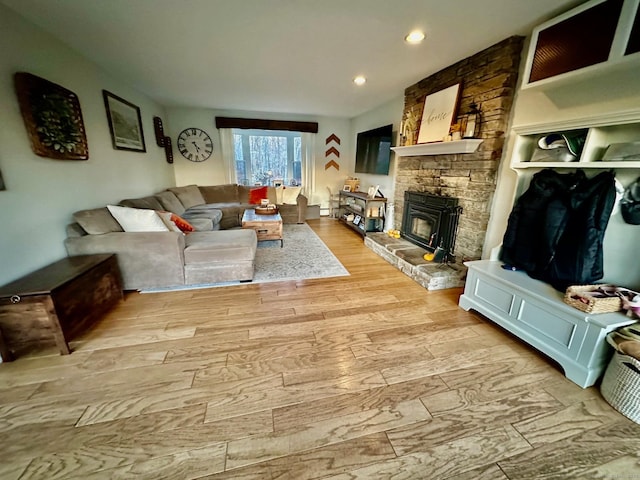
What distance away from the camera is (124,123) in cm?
329

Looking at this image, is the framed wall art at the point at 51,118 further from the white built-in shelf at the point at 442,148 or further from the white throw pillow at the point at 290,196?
the white built-in shelf at the point at 442,148

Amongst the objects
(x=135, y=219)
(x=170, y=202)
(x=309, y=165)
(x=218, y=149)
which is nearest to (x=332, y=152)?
(x=309, y=165)

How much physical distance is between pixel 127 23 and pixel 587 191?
367 cm

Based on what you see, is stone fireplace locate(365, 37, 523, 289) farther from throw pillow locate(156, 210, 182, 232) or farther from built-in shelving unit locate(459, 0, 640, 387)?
throw pillow locate(156, 210, 182, 232)

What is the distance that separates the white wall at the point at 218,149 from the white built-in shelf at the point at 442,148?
2772mm

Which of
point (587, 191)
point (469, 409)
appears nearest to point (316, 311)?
point (469, 409)

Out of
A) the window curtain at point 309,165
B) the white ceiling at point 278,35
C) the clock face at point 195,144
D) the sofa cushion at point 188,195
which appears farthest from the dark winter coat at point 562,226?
the clock face at point 195,144

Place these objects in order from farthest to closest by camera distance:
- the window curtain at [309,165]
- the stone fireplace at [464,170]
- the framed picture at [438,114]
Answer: the window curtain at [309,165] < the framed picture at [438,114] < the stone fireplace at [464,170]

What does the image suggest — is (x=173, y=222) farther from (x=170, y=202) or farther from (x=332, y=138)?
(x=332, y=138)

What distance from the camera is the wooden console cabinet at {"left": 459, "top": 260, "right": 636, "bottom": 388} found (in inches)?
56.3

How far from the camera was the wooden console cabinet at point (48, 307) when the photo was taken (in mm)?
1508

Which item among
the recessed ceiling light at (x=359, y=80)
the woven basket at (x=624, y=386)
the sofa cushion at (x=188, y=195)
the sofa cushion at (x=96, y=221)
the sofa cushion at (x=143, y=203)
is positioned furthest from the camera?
the sofa cushion at (x=188, y=195)

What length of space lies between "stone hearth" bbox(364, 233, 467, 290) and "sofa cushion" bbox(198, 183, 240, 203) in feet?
10.8

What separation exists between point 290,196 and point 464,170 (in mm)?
3538
